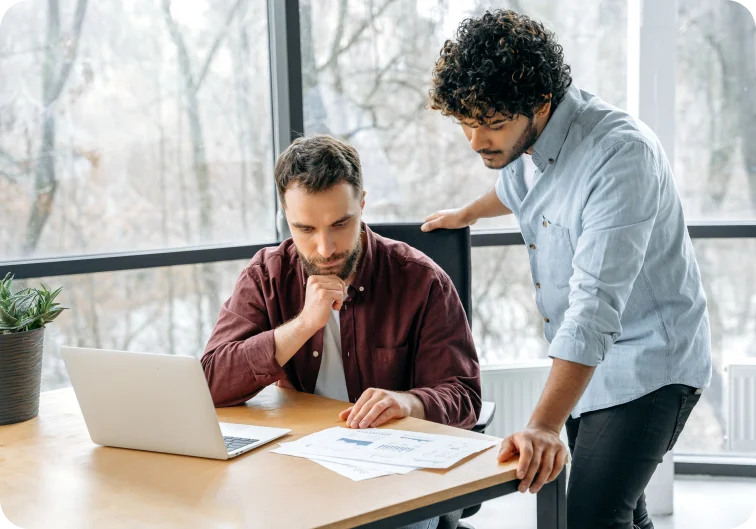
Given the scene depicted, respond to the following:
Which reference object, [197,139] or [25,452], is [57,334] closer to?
[197,139]

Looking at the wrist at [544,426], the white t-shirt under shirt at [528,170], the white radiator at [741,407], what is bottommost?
the white radiator at [741,407]

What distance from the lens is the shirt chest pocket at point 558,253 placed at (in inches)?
74.7

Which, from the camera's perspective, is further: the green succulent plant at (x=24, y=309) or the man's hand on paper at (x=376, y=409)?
the green succulent plant at (x=24, y=309)

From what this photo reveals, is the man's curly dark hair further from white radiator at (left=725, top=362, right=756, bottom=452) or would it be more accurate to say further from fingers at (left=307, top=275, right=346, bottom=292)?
white radiator at (left=725, top=362, right=756, bottom=452)

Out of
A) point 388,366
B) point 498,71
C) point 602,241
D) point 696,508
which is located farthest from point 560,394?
point 696,508

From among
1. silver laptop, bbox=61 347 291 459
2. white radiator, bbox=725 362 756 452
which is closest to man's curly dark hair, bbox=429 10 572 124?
silver laptop, bbox=61 347 291 459

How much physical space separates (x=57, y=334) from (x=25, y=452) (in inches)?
52.9

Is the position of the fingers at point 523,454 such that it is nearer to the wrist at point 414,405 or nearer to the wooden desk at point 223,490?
the wooden desk at point 223,490

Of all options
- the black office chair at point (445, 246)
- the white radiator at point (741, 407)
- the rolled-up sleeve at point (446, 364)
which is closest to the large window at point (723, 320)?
the white radiator at point (741, 407)

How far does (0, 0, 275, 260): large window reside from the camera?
2805 millimetres

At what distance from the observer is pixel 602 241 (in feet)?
5.45

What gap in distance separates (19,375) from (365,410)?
762mm

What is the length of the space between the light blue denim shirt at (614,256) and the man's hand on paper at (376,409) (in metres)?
0.33

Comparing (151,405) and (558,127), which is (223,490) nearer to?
(151,405)
